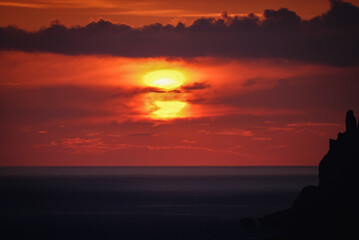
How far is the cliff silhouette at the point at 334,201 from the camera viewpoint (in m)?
60.5

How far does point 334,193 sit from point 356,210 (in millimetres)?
4894

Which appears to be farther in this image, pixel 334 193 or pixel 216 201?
pixel 216 201

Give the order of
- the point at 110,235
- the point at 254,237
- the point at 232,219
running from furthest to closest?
the point at 232,219 → the point at 110,235 → the point at 254,237

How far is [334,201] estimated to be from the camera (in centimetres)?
6353

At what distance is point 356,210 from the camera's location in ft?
198

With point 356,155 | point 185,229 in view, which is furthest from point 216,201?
point 356,155

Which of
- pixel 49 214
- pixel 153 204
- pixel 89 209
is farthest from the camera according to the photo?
pixel 153 204

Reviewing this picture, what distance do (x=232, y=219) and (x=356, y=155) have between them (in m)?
44.9

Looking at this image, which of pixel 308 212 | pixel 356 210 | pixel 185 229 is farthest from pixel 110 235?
pixel 356 210

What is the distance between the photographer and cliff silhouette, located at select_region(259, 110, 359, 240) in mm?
60469

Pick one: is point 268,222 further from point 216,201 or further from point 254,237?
point 216,201

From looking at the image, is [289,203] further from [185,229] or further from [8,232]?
[8,232]

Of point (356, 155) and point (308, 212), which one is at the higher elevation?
point (356, 155)

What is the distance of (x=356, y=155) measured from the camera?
66.1 m
